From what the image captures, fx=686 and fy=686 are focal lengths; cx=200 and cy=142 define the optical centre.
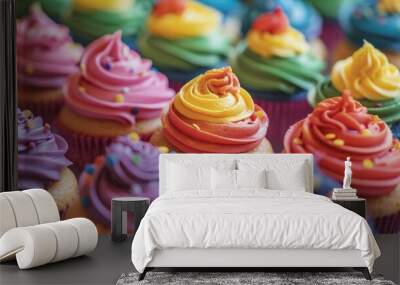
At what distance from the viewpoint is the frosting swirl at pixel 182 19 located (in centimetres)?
745

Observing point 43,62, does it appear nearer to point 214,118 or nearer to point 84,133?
point 84,133

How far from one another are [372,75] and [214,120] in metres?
1.78

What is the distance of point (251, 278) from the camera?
5.07m

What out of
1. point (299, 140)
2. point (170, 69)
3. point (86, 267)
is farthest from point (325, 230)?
point (170, 69)

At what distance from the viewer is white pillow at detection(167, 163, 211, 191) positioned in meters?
6.89

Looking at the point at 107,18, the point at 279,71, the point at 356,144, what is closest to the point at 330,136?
the point at 356,144

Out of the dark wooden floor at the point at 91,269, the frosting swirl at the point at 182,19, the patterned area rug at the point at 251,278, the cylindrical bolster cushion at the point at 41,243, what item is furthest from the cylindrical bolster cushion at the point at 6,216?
the frosting swirl at the point at 182,19

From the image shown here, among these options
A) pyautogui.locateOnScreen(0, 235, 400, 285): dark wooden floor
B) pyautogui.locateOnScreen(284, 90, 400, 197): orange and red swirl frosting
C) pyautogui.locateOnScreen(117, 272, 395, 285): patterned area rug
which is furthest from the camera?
pyautogui.locateOnScreen(284, 90, 400, 197): orange and red swirl frosting

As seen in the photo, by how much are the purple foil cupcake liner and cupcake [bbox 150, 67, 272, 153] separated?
6cm

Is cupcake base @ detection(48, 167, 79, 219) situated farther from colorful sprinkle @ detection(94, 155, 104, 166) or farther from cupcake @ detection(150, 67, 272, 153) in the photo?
cupcake @ detection(150, 67, 272, 153)

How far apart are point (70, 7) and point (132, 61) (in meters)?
0.89

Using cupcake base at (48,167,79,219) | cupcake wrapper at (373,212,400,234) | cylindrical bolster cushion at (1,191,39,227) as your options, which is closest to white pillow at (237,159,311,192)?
cupcake wrapper at (373,212,400,234)

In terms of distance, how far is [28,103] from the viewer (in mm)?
7496

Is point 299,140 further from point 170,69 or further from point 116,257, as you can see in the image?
point 116,257
